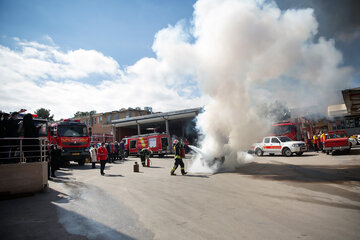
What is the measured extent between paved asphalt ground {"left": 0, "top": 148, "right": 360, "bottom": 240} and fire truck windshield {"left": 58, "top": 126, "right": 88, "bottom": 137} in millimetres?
8114

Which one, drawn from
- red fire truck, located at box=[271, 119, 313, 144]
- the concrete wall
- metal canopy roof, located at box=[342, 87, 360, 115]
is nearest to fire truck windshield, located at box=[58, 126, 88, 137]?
the concrete wall

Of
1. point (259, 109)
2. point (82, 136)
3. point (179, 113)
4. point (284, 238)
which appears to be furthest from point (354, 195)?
point (179, 113)

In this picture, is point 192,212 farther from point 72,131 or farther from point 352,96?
point 72,131

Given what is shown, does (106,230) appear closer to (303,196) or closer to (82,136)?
(303,196)

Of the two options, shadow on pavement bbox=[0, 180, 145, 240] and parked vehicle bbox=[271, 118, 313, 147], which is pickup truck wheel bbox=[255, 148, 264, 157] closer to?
parked vehicle bbox=[271, 118, 313, 147]

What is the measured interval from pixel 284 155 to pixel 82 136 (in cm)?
1586

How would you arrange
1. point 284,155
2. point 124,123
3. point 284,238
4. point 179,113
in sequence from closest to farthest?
point 284,238
point 284,155
point 179,113
point 124,123

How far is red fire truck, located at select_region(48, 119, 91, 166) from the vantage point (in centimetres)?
1362

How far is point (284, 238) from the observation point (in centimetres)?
310

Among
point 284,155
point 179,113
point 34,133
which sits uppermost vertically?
point 179,113

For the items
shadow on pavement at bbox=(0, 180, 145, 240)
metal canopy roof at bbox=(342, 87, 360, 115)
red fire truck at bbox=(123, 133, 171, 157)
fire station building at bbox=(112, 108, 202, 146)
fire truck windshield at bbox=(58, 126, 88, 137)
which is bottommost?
shadow on pavement at bbox=(0, 180, 145, 240)

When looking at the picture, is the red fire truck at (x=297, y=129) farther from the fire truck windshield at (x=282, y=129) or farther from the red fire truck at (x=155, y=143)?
the red fire truck at (x=155, y=143)

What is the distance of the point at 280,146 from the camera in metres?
17.2

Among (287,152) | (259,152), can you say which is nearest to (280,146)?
(287,152)
